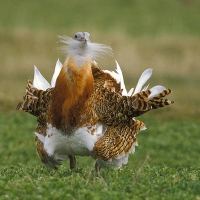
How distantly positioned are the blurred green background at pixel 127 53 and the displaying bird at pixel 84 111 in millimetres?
3647

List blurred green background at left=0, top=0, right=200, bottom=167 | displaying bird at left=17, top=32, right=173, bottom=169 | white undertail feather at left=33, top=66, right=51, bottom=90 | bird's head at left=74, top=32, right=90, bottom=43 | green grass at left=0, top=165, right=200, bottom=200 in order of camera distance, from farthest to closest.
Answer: blurred green background at left=0, top=0, right=200, bottom=167
white undertail feather at left=33, top=66, right=51, bottom=90
bird's head at left=74, top=32, right=90, bottom=43
displaying bird at left=17, top=32, right=173, bottom=169
green grass at left=0, top=165, right=200, bottom=200

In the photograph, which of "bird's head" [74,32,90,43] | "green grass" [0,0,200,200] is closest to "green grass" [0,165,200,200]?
"green grass" [0,0,200,200]

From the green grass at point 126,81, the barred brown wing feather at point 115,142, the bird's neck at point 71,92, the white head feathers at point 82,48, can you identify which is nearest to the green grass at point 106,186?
the green grass at point 126,81

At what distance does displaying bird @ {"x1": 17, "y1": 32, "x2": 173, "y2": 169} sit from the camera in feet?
22.5

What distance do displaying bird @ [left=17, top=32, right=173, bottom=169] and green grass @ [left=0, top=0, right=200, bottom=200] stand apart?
0.27 m

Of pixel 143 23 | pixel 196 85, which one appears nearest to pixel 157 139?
pixel 196 85

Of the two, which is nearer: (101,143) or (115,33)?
(101,143)

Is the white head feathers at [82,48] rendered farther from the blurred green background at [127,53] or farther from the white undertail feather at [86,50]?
the blurred green background at [127,53]

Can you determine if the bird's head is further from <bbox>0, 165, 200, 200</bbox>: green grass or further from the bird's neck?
<bbox>0, 165, 200, 200</bbox>: green grass

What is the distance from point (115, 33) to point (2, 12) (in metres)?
7.72

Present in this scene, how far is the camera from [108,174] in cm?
686

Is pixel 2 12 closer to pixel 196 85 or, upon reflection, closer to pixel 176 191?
pixel 196 85

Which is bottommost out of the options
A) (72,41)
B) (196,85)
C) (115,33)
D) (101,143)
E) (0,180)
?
(0,180)

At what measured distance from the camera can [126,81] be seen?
21391 mm
